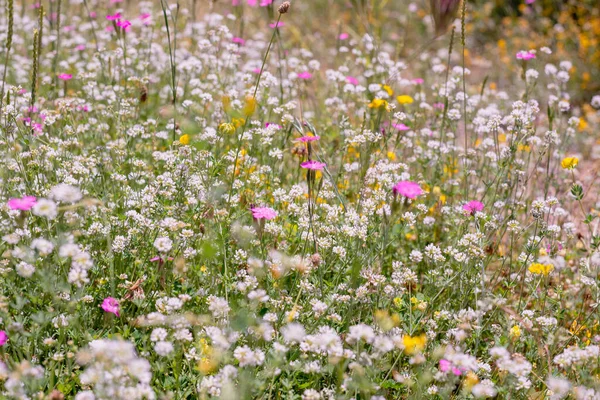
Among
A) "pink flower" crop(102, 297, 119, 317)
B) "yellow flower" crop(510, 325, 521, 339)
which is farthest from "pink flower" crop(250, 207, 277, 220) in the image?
"yellow flower" crop(510, 325, 521, 339)

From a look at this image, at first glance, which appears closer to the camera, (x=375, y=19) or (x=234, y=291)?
(x=234, y=291)

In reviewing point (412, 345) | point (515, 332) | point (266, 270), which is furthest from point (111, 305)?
point (515, 332)

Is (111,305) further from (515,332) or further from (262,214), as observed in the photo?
(515,332)

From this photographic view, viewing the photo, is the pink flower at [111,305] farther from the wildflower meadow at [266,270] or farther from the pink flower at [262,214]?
the pink flower at [262,214]

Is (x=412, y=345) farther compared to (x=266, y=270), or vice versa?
(x=266, y=270)

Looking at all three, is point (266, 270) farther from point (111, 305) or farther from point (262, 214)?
point (111, 305)

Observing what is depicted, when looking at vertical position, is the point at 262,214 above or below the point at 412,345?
above

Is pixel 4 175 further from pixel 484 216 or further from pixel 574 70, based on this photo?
pixel 574 70

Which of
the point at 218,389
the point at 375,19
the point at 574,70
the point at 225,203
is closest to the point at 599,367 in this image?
the point at 218,389

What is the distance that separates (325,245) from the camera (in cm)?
261

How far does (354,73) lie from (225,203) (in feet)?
11.9

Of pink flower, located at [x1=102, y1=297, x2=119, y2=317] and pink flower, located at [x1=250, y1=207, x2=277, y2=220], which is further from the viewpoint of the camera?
pink flower, located at [x1=250, y1=207, x2=277, y2=220]

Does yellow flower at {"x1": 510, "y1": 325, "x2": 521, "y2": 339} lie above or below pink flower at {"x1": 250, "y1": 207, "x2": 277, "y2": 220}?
below

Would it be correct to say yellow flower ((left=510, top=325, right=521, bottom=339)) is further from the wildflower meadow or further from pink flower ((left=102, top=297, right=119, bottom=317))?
pink flower ((left=102, top=297, right=119, bottom=317))
